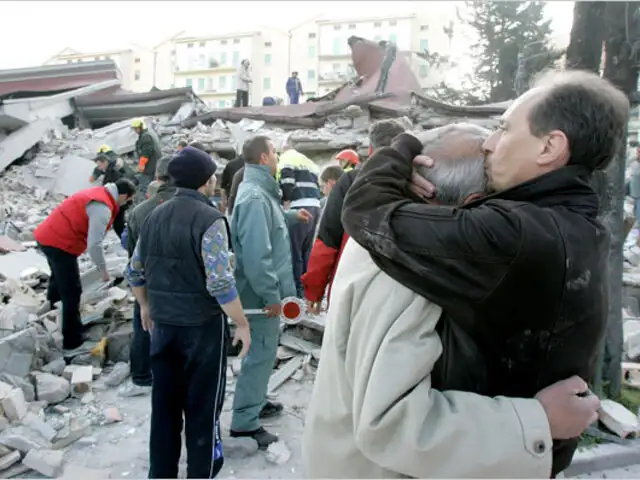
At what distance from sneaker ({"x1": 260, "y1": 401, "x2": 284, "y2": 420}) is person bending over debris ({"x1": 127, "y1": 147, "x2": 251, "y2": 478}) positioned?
118 centimetres

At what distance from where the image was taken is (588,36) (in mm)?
3977

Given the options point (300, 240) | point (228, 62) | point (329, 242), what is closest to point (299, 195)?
point (300, 240)

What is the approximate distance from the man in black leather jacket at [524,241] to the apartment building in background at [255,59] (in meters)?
48.0

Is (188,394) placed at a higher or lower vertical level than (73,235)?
lower

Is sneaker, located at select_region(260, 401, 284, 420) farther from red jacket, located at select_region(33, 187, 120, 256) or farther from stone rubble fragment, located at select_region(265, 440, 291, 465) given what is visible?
red jacket, located at select_region(33, 187, 120, 256)

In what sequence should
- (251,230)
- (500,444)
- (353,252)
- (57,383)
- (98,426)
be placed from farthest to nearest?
1. (57,383)
2. (98,426)
3. (251,230)
4. (353,252)
5. (500,444)

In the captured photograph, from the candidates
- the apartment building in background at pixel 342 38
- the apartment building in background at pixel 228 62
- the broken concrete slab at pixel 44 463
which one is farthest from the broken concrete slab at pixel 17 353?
the apartment building in background at pixel 228 62

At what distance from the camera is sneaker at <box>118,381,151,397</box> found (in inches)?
180

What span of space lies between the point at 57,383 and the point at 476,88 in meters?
23.9

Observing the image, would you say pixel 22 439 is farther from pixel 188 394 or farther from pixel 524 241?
pixel 524 241

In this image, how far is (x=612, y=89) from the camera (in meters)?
1.14

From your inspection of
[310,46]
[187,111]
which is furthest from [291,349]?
[310,46]

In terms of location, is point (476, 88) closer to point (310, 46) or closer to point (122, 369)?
point (122, 369)

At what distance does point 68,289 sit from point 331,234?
3241mm
